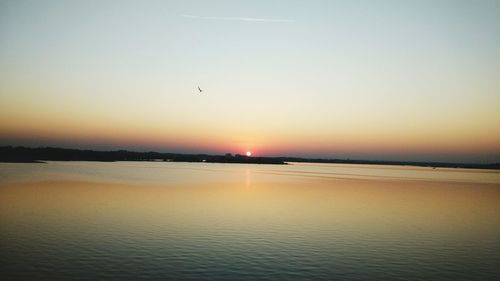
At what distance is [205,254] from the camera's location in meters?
24.6

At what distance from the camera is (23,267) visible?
20.7 metres

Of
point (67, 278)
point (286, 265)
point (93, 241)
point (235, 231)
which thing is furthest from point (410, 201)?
point (67, 278)

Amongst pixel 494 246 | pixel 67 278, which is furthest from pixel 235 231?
pixel 494 246

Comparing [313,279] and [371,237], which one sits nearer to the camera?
[313,279]

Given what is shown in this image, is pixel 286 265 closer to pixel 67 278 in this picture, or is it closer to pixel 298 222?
pixel 67 278

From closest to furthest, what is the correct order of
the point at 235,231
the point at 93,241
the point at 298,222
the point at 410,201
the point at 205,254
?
the point at 205,254 → the point at 93,241 → the point at 235,231 → the point at 298,222 → the point at 410,201

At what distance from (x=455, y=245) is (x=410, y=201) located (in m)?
31.1

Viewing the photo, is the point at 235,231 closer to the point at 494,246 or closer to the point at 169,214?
the point at 169,214

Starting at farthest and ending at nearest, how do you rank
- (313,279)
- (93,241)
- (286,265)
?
(93,241) < (286,265) < (313,279)

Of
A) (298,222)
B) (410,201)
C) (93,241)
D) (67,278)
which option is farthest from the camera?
(410,201)

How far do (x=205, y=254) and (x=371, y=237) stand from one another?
1436 centimetres

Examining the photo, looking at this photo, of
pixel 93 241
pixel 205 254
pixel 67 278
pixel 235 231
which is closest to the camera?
pixel 67 278

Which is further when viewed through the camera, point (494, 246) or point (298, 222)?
point (298, 222)

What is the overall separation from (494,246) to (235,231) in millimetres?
19523
